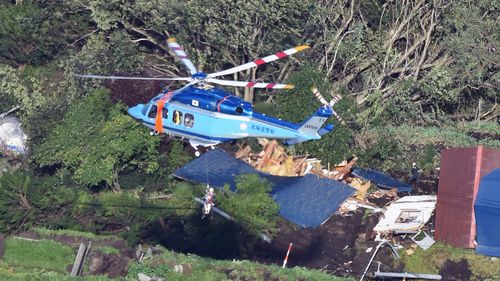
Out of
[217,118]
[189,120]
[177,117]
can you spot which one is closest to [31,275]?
[177,117]

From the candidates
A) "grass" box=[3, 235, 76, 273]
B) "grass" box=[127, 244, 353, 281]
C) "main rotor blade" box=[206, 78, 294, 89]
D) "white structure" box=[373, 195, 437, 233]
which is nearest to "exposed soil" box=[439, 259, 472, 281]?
"white structure" box=[373, 195, 437, 233]

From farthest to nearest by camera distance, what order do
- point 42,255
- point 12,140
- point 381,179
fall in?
point 12,140, point 381,179, point 42,255

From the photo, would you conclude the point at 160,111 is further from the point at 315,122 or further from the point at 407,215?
the point at 407,215

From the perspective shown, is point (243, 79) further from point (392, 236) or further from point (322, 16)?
point (392, 236)

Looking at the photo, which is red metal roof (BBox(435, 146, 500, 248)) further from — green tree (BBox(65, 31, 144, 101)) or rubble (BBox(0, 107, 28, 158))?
rubble (BBox(0, 107, 28, 158))

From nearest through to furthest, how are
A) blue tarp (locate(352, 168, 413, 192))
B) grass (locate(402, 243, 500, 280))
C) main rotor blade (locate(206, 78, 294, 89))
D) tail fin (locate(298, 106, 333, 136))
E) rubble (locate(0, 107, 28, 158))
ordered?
1. main rotor blade (locate(206, 78, 294, 89))
2. grass (locate(402, 243, 500, 280))
3. tail fin (locate(298, 106, 333, 136))
4. blue tarp (locate(352, 168, 413, 192))
5. rubble (locate(0, 107, 28, 158))

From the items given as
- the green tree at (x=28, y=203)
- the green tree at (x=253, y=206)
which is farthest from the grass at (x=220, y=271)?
the green tree at (x=28, y=203)
